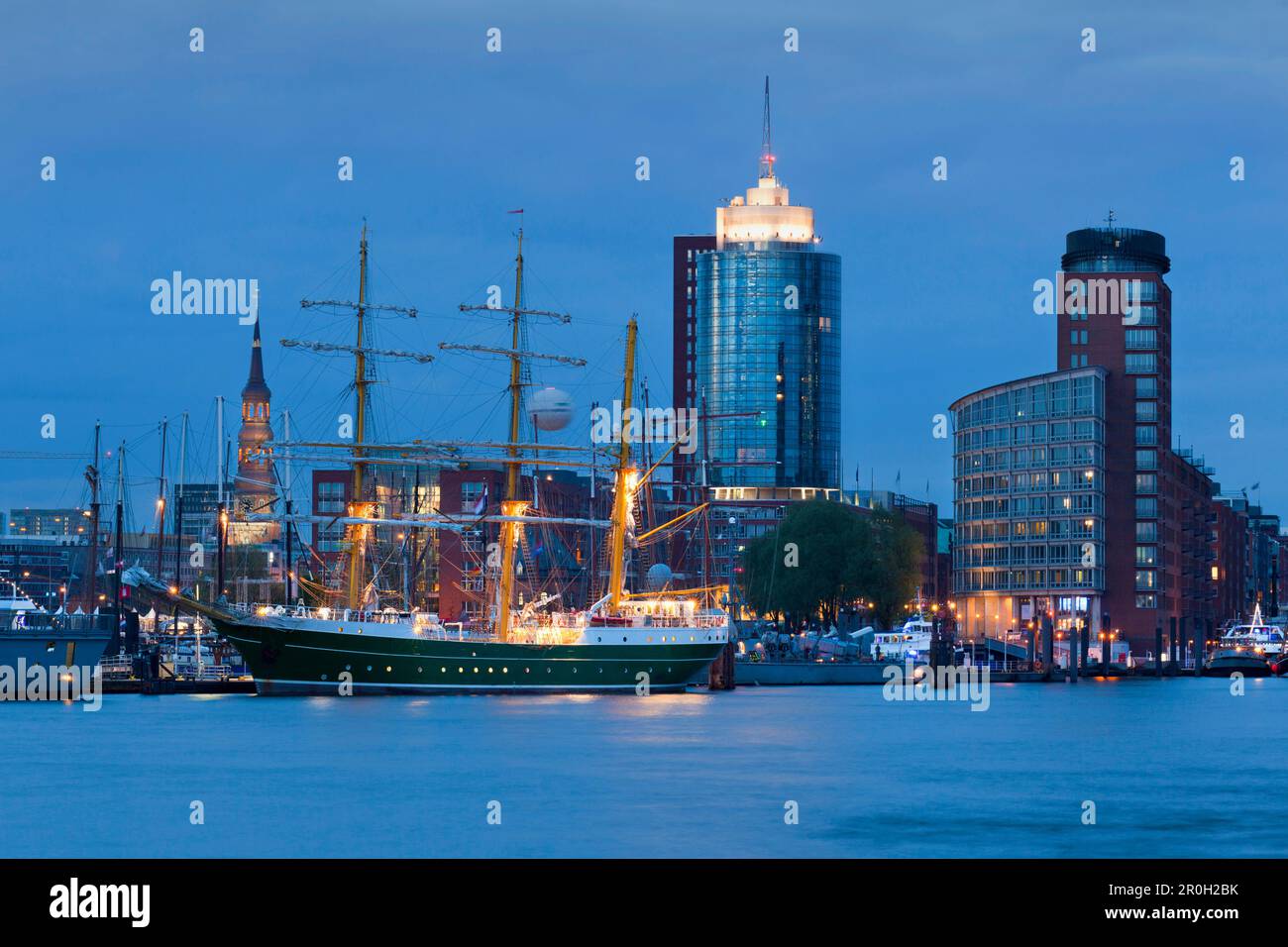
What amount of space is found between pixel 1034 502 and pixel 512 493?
69.9 m

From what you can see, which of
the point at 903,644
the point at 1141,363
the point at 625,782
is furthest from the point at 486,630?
the point at 1141,363

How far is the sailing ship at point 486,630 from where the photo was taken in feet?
356

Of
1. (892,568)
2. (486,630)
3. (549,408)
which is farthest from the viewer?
(892,568)

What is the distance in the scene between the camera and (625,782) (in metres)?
61.5

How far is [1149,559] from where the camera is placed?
178000mm

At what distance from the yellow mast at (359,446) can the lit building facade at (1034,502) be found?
249 feet

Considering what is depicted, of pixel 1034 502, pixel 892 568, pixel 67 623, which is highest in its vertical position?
pixel 1034 502

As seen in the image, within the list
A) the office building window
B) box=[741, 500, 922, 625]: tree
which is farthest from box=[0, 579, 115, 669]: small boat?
the office building window

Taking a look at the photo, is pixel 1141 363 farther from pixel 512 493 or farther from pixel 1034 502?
pixel 512 493

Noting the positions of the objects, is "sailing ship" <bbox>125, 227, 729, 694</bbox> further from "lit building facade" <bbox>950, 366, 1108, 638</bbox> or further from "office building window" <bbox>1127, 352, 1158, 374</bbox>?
"office building window" <bbox>1127, 352, 1158, 374</bbox>

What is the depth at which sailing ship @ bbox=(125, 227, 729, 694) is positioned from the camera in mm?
108375

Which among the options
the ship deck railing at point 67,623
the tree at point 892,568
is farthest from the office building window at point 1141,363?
the ship deck railing at point 67,623

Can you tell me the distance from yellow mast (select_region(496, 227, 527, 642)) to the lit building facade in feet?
220
